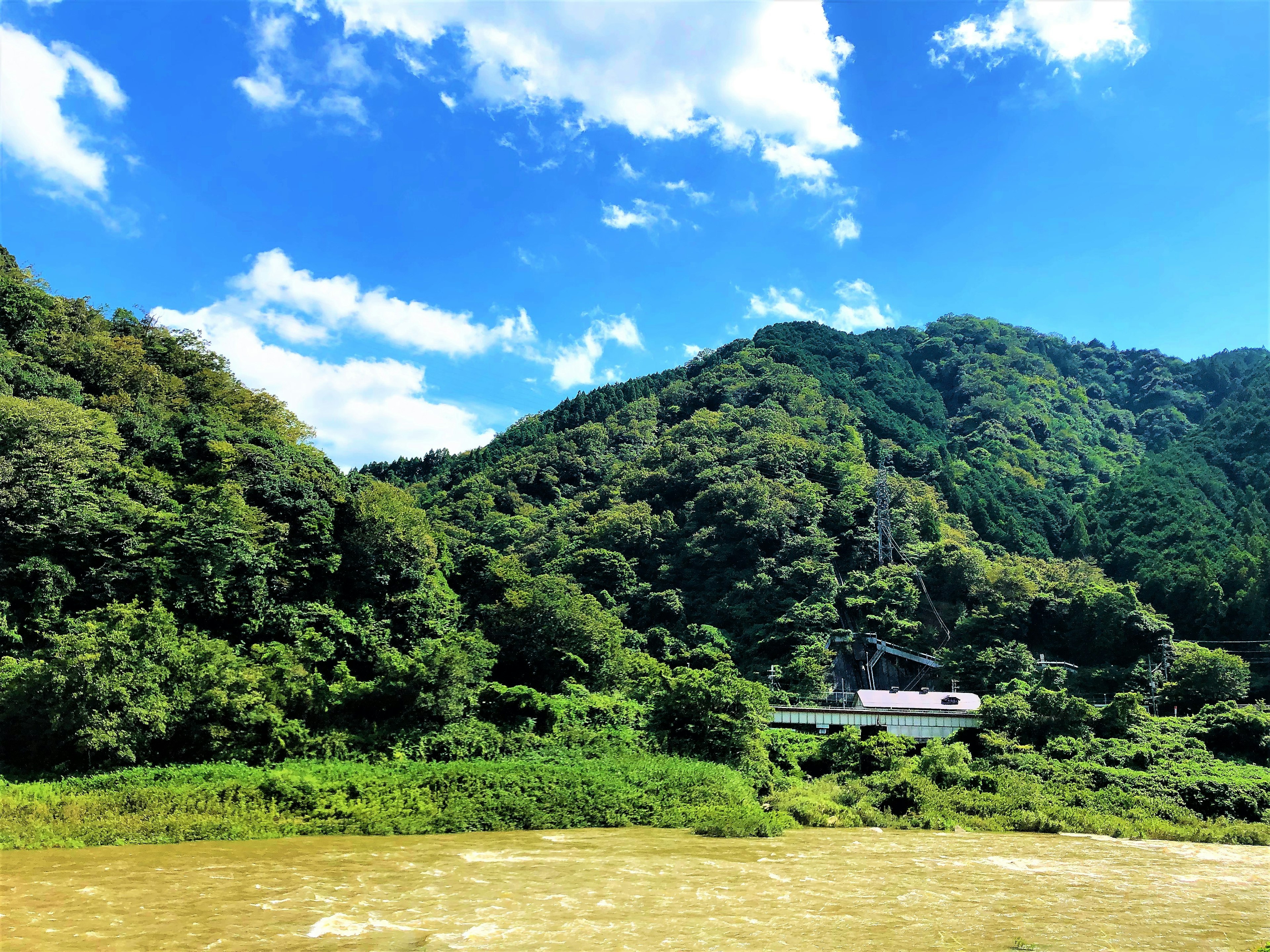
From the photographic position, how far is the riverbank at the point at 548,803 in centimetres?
2025

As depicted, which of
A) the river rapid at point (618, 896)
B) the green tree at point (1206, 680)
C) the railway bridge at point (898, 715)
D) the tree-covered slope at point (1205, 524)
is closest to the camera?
the river rapid at point (618, 896)

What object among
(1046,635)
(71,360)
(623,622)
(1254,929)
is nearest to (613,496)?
(623,622)

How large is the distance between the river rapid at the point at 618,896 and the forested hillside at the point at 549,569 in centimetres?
717

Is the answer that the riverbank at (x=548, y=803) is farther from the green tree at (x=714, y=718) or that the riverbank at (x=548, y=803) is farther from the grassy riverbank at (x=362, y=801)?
the green tree at (x=714, y=718)

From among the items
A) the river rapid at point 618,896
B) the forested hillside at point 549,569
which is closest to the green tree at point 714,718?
the forested hillside at point 549,569

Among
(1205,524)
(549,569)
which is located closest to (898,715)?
(549,569)

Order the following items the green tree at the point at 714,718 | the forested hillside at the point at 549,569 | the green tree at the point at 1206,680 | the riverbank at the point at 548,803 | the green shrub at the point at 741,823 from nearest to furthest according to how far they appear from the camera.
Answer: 1. the riverbank at the point at 548,803
2. the green shrub at the point at 741,823
3. the forested hillside at the point at 549,569
4. the green tree at the point at 714,718
5. the green tree at the point at 1206,680

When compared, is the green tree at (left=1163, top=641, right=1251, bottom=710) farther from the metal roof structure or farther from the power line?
the power line

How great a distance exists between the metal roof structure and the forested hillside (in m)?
3.34

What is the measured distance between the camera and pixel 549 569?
58.2 m

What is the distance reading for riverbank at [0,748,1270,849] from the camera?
66.4 feet

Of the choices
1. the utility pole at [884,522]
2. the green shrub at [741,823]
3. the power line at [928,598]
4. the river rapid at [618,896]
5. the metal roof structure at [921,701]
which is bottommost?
the green shrub at [741,823]

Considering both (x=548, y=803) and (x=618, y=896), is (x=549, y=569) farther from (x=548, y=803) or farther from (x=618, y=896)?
(x=618, y=896)

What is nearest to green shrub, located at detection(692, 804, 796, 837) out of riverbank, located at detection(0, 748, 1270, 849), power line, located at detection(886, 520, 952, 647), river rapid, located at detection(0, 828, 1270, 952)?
riverbank, located at detection(0, 748, 1270, 849)
